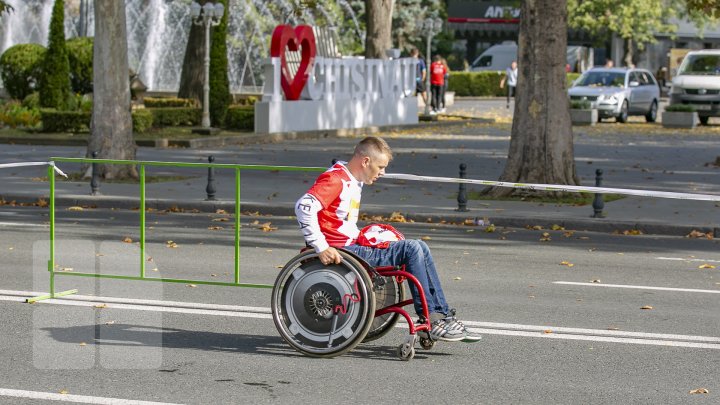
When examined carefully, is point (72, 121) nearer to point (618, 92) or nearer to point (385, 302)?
point (618, 92)

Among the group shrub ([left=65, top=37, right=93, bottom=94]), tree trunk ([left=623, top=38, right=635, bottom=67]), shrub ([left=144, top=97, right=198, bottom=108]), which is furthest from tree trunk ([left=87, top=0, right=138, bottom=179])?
tree trunk ([left=623, top=38, right=635, bottom=67])

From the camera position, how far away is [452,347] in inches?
366

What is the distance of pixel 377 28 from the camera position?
4188cm

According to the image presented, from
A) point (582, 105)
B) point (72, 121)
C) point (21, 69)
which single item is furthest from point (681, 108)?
point (21, 69)

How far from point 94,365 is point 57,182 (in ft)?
44.6

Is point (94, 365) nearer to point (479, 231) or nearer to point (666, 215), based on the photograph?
point (479, 231)

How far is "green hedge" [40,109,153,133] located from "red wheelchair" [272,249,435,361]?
23.4m

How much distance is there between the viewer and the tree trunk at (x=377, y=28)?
4166cm

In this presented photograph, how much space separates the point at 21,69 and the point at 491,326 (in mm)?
30822

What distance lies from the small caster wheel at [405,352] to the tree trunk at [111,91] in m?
14.0

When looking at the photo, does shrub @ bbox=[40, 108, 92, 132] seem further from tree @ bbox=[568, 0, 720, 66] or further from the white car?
tree @ bbox=[568, 0, 720, 66]

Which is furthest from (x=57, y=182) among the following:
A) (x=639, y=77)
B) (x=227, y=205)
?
(x=639, y=77)

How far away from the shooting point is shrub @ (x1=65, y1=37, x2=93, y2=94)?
3766cm

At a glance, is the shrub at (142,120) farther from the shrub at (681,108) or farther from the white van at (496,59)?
the white van at (496,59)
